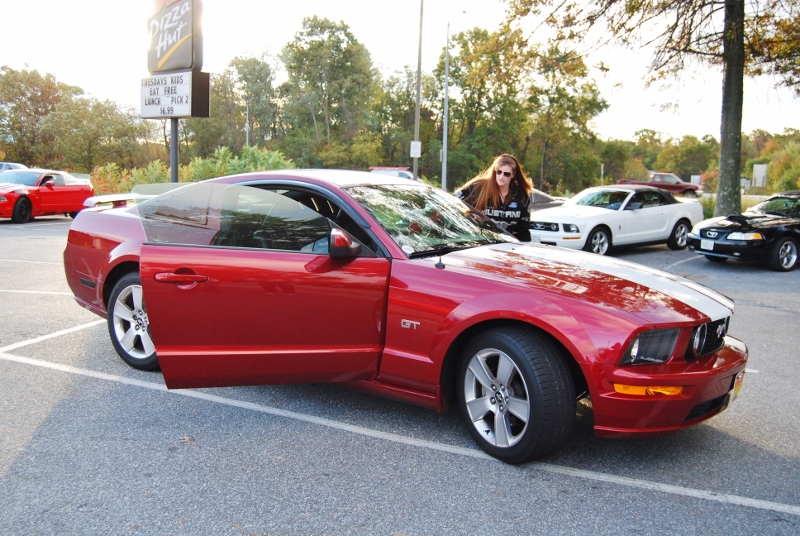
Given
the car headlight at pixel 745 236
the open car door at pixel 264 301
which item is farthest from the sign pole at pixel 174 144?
the car headlight at pixel 745 236

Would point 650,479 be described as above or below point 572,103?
below

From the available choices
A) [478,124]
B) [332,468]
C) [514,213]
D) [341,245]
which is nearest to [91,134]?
[478,124]

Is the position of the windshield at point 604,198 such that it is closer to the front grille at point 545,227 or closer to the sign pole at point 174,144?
the front grille at point 545,227

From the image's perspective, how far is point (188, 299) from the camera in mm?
3846

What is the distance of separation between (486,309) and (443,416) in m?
1.05

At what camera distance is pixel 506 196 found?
611 cm

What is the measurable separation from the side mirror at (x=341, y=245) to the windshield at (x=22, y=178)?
1798 cm

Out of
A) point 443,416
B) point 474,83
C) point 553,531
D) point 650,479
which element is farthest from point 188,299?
point 474,83

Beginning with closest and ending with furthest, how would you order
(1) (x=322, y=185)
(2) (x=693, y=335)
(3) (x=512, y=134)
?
(2) (x=693, y=335)
(1) (x=322, y=185)
(3) (x=512, y=134)

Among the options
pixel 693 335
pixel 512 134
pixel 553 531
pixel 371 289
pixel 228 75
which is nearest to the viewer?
pixel 553 531

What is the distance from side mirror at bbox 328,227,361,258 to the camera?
3.59 metres

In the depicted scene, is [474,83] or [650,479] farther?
[474,83]

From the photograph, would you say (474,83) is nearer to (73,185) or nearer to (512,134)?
(73,185)

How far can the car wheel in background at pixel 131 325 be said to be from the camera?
4.89 meters
